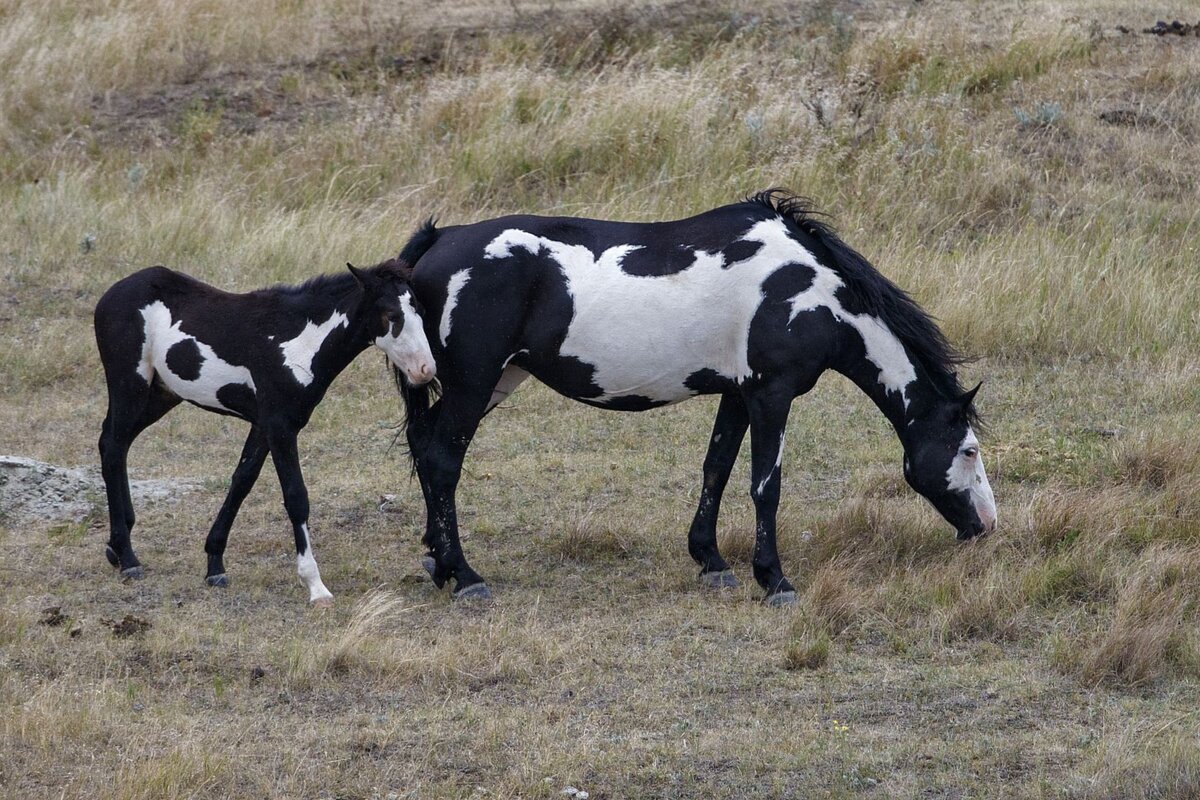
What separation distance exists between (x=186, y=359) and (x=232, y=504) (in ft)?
2.48

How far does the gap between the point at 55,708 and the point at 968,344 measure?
730 centimetres

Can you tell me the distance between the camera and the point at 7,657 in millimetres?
5898

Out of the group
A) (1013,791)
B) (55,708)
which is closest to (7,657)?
(55,708)

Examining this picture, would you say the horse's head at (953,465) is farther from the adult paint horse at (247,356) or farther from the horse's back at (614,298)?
the adult paint horse at (247,356)

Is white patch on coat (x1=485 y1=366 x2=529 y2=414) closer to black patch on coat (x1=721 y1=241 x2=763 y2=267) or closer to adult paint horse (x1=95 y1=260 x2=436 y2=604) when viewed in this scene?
adult paint horse (x1=95 y1=260 x2=436 y2=604)

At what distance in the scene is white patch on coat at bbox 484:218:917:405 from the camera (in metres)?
6.89

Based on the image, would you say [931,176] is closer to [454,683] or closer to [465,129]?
[465,129]

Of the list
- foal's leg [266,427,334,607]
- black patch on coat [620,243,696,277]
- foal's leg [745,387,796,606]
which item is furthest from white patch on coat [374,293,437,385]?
foal's leg [745,387,796,606]

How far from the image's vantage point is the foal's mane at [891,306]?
22.7 feet

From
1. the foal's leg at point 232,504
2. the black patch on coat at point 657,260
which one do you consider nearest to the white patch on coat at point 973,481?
the black patch on coat at point 657,260

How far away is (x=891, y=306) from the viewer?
697 cm

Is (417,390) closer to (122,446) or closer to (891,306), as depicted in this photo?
(122,446)

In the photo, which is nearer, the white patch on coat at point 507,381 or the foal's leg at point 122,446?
the foal's leg at point 122,446

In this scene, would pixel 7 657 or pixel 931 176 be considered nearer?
Result: pixel 7 657
